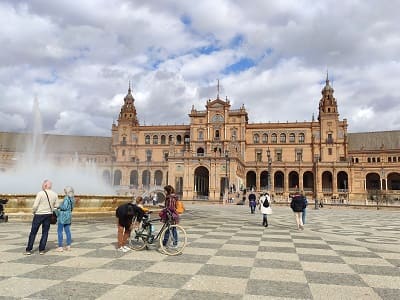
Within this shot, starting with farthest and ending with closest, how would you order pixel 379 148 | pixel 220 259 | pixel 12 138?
pixel 12 138
pixel 379 148
pixel 220 259

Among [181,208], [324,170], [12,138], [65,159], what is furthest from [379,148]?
[12,138]

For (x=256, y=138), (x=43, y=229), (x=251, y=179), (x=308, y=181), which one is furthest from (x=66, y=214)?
(x=256, y=138)

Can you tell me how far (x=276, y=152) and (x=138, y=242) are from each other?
7514 centimetres

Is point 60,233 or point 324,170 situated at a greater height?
point 324,170

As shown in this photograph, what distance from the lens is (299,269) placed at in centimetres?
714

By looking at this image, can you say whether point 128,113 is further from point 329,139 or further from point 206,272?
point 206,272

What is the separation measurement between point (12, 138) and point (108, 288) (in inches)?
4264

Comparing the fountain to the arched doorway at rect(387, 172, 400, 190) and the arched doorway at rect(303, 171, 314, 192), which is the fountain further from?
the arched doorway at rect(387, 172, 400, 190)

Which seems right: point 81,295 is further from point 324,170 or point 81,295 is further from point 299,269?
point 324,170

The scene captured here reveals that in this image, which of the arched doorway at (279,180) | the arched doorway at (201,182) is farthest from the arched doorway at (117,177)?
the arched doorway at (279,180)

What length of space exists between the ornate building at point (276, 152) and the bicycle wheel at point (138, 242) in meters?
60.9

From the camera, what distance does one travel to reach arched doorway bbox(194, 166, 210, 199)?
186ft

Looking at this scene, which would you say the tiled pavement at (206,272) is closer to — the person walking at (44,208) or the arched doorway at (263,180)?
the person walking at (44,208)

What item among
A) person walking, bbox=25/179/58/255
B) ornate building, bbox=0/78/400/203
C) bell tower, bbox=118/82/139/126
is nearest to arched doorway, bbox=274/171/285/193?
ornate building, bbox=0/78/400/203
